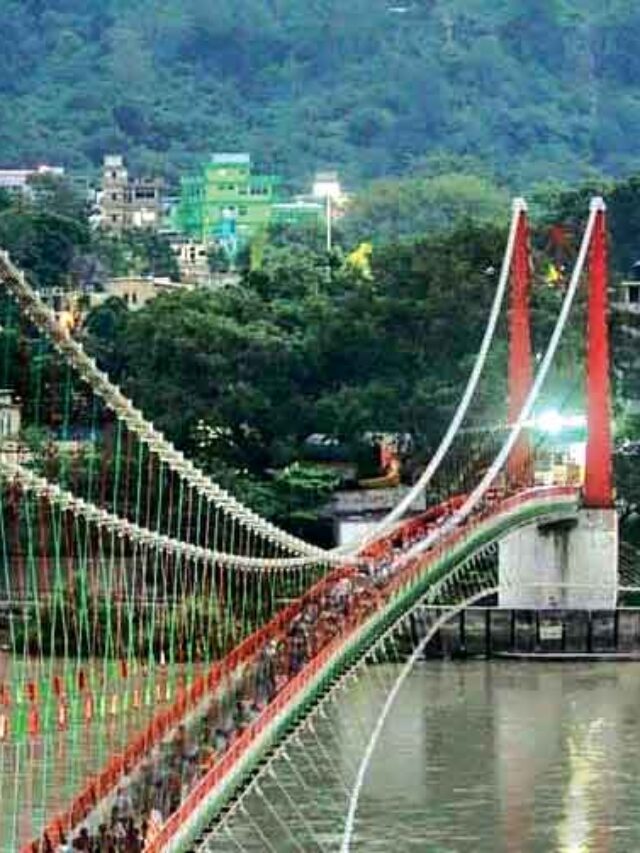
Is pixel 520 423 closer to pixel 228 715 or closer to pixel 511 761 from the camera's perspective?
pixel 511 761

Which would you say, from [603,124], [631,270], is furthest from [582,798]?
[603,124]

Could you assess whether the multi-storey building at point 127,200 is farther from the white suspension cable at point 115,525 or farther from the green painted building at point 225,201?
the white suspension cable at point 115,525

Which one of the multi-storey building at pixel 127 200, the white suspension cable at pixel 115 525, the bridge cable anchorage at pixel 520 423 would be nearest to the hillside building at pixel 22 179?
the multi-storey building at pixel 127 200

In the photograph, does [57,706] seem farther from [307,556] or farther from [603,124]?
[603,124]

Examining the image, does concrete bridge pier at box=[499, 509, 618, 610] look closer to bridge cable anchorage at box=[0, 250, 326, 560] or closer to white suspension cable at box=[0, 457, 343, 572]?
white suspension cable at box=[0, 457, 343, 572]

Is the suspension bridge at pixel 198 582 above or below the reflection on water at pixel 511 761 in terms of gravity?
above

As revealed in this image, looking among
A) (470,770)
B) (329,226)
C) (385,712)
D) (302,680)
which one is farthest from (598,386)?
(329,226)
